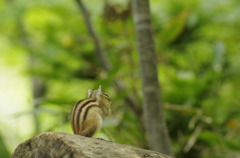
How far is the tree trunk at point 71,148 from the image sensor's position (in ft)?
5.58

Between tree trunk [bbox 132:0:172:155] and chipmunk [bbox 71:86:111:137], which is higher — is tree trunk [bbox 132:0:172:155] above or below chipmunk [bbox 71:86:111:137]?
above

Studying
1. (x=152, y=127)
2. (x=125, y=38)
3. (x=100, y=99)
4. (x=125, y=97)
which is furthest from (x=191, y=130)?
(x=100, y=99)

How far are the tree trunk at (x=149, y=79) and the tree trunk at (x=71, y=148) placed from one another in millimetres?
940

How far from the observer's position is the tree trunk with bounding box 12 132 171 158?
1.70 m

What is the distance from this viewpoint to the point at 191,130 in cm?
423

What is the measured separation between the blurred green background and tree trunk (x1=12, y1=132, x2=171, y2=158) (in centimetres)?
108

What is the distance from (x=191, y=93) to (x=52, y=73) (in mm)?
1659

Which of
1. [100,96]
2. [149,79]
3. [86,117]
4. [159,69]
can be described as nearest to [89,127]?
[86,117]

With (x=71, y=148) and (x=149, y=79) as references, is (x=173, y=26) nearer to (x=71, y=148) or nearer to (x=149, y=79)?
(x=149, y=79)

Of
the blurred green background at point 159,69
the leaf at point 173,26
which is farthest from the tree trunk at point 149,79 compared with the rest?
the leaf at point 173,26

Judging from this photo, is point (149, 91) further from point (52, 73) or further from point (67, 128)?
point (52, 73)

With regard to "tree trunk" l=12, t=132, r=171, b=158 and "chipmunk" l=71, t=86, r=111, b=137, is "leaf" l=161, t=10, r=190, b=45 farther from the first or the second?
"tree trunk" l=12, t=132, r=171, b=158

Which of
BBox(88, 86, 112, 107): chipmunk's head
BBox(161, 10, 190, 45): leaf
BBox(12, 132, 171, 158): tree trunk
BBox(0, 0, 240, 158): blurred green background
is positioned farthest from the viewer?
BBox(161, 10, 190, 45): leaf

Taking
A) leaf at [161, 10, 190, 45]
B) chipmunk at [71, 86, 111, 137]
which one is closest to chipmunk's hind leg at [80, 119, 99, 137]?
chipmunk at [71, 86, 111, 137]
